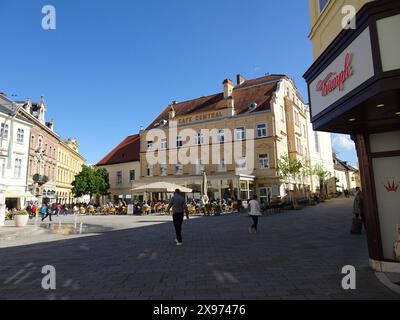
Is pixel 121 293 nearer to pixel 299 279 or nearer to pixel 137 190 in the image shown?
pixel 299 279

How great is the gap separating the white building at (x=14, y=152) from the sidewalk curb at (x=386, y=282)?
1451 inches

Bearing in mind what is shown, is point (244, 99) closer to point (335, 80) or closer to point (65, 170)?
point (335, 80)

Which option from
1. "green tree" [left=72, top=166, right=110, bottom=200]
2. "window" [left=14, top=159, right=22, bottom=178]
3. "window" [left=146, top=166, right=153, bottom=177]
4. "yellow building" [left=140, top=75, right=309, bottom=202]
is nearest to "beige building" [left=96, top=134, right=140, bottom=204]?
"green tree" [left=72, top=166, right=110, bottom=200]

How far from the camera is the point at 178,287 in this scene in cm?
531

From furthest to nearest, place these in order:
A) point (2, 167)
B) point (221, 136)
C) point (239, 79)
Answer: point (239, 79), point (221, 136), point (2, 167)

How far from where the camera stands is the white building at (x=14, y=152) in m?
35.1

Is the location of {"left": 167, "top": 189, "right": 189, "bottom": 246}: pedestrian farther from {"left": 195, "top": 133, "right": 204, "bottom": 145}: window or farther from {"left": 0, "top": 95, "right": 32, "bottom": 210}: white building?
{"left": 0, "top": 95, "right": 32, "bottom": 210}: white building

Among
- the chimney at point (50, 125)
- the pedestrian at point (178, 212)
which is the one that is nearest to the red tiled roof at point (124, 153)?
the chimney at point (50, 125)

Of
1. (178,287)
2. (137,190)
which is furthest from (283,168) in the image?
(178,287)

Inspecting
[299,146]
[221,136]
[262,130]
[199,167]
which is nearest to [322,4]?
[262,130]

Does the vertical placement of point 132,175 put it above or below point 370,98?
above

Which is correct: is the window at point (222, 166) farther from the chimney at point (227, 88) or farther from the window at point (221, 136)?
the chimney at point (227, 88)

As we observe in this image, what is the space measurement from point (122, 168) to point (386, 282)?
47.4 metres

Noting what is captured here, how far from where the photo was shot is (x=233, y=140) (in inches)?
1427
